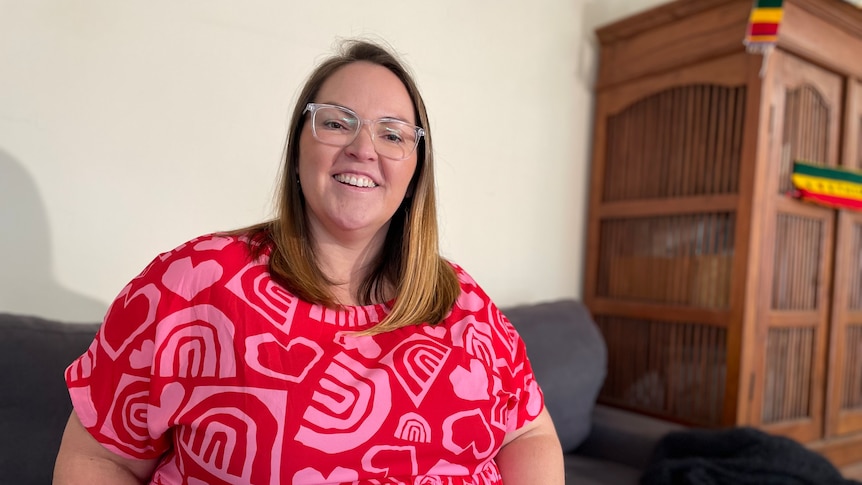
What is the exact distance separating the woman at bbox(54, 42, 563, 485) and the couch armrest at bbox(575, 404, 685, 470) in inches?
29.9

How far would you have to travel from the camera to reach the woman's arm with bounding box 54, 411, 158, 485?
87cm

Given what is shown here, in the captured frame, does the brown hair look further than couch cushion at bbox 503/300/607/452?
No

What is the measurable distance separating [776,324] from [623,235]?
601mm

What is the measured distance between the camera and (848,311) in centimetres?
230

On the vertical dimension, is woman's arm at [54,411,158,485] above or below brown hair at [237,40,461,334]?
below

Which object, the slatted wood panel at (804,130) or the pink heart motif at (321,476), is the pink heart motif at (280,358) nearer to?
the pink heart motif at (321,476)

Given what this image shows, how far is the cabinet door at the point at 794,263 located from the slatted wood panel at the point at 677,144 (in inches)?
4.8

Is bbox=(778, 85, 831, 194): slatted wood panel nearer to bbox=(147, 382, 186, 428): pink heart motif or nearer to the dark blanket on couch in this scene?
the dark blanket on couch

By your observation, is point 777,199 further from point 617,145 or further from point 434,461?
point 434,461

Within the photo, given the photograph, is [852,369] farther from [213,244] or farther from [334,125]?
[213,244]

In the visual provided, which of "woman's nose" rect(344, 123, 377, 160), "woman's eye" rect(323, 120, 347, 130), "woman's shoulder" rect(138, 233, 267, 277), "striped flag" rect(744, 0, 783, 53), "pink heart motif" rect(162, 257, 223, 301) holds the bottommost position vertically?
"pink heart motif" rect(162, 257, 223, 301)

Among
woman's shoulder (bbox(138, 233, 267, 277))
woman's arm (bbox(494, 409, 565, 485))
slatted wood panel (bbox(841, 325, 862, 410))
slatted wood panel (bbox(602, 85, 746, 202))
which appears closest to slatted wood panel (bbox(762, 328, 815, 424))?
slatted wood panel (bbox(841, 325, 862, 410))

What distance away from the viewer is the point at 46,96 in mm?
1389

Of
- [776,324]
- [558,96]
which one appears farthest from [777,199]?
[558,96]
